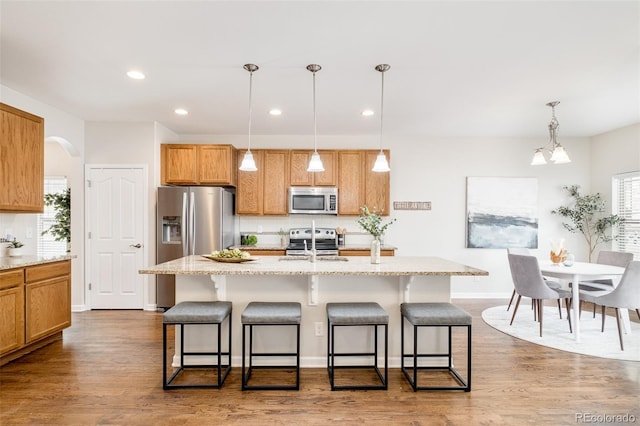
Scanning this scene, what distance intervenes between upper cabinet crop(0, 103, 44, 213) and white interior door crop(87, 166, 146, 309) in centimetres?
115

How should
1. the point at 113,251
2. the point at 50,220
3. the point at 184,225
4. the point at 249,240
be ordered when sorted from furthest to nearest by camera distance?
1. the point at 50,220
2. the point at 249,240
3. the point at 113,251
4. the point at 184,225

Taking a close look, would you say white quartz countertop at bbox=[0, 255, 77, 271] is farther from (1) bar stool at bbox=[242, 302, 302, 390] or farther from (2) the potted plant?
(1) bar stool at bbox=[242, 302, 302, 390]

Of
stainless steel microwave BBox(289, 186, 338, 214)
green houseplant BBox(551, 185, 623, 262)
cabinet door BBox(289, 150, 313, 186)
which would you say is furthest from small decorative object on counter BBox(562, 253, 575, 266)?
cabinet door BBox(289, 150, 313, 186)

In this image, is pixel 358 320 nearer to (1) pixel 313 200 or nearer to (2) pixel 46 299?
(1) pixel 313 200

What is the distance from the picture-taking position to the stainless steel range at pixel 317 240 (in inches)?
207

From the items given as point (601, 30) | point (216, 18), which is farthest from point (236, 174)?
point (601, 30)

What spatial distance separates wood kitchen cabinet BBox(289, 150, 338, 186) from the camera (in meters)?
5.38

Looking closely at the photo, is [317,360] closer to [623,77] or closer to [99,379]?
[99,379]

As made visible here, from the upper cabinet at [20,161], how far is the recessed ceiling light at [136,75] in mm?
1202

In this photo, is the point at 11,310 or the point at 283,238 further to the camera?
the point at 283,238

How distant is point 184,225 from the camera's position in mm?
4746

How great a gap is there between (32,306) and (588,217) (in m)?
7.37

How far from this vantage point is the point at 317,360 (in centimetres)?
306

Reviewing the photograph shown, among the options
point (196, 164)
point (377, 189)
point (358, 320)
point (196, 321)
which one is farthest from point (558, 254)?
point (196, 164)
